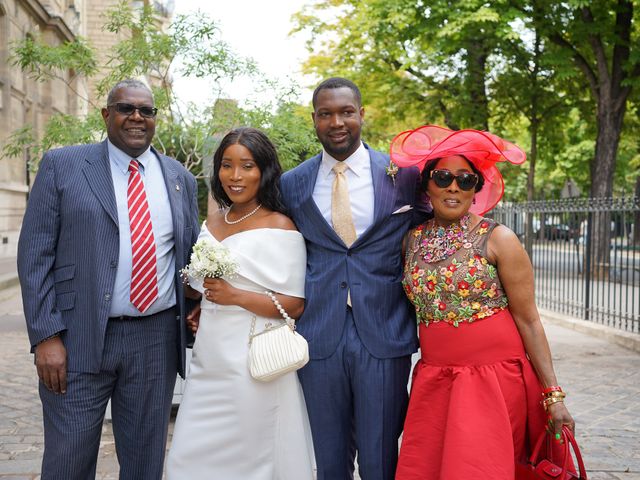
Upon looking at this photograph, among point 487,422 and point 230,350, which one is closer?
point 487,422

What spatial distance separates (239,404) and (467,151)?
1.64m

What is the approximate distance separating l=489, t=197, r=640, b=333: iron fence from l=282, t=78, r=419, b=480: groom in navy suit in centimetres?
816

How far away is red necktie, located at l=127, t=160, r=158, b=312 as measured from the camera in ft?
11.5

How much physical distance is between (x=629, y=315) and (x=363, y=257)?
9951mm

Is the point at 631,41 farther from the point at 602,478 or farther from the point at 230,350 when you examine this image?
the point at 230,350

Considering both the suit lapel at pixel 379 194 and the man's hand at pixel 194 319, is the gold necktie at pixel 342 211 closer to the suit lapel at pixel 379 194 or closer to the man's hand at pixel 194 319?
the suit lapel at pixel 379 194

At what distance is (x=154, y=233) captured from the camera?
360 centimetres

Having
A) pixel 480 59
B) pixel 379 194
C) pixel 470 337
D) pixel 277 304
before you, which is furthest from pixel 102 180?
pixel 480 59

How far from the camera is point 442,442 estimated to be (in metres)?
3.44

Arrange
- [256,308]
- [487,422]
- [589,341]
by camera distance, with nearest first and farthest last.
Result: [487,422] < [256,308] < [589,341]

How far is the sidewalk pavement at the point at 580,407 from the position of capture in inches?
207

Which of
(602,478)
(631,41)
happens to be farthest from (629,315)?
(631,41)

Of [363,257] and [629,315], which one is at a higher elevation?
[363,257]

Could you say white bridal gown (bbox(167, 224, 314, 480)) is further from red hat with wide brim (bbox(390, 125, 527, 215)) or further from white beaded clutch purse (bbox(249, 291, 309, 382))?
red hat with wide brim (bbox(390, 125, 527, 215))
